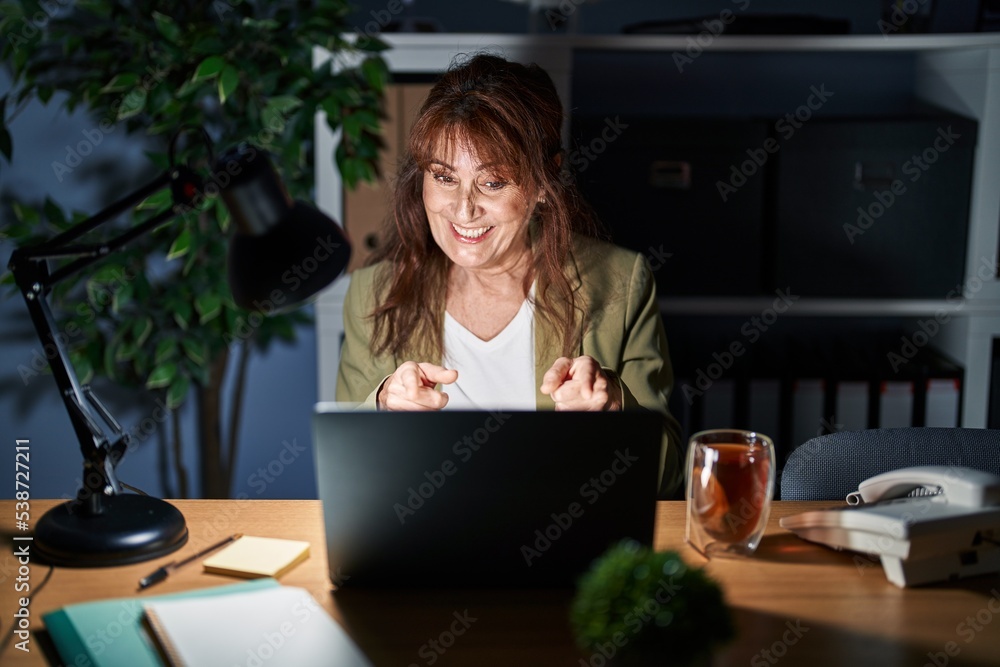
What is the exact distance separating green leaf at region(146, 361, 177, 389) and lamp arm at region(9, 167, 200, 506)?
4.30 ft

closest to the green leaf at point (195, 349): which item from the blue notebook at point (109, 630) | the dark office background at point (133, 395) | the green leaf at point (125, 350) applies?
the green leaf at point (125, 350)

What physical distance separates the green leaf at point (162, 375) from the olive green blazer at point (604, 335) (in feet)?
2.63

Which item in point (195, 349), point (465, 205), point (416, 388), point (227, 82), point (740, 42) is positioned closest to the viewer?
point (416, 388)

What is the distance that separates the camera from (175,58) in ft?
7.06

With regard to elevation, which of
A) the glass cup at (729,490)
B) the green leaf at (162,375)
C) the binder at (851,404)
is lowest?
the binder at (851,404)

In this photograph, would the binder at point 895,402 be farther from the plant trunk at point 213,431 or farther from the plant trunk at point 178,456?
the plant trunk at point 178,456

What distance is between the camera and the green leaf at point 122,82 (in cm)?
213

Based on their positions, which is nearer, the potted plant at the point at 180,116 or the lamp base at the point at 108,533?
the lamp base at the point at 108,533

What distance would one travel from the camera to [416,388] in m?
1.24

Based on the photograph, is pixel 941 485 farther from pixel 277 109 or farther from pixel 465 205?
pixel 277 109

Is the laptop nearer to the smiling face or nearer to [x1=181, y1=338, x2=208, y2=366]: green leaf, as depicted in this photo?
the smiling face

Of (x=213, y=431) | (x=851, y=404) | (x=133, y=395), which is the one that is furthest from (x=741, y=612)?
(x=133, y=395)

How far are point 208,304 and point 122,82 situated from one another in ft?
1.71

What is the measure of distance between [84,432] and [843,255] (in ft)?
5.61
